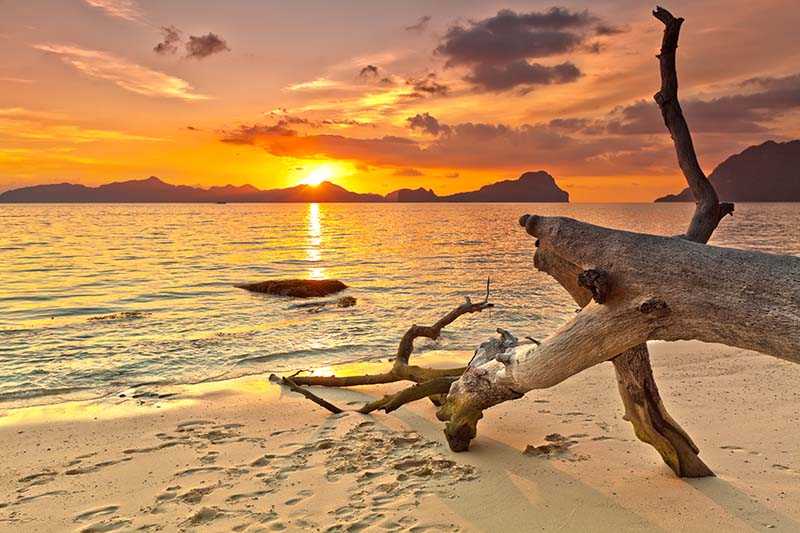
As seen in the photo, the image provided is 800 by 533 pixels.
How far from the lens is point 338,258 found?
42.7m

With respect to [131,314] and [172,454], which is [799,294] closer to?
[172,454]

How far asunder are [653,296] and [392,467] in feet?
12.4

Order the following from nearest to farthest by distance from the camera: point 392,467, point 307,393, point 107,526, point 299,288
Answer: point 107,526
point 392,467
point 307,393
point 299,288

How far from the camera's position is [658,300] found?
3979 millimetres

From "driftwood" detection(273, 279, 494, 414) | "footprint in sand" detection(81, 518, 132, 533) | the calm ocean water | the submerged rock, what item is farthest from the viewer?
the submerged rock

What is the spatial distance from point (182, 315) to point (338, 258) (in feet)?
78.0

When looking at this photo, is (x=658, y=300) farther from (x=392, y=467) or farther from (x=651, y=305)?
(x=392, y=467)

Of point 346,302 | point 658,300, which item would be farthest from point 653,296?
point 346,302

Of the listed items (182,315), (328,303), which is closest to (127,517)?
(182,315)

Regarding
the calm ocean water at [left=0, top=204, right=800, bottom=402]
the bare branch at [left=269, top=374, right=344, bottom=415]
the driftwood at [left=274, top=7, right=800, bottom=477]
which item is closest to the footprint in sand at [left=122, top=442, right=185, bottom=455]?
the bare branch at [left=269, top=374, right=344, bottom=415]

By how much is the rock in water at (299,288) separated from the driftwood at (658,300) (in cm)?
1772

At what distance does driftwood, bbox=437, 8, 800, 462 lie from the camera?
3.50 metres

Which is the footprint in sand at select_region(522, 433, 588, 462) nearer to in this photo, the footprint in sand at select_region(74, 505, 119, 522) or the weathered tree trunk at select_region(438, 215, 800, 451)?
the weathered tree trunk at select_region(438, 215, 800, 451)

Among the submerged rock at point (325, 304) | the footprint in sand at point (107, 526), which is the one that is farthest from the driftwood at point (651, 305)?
Result: the submerged rock at point (325, 304)
